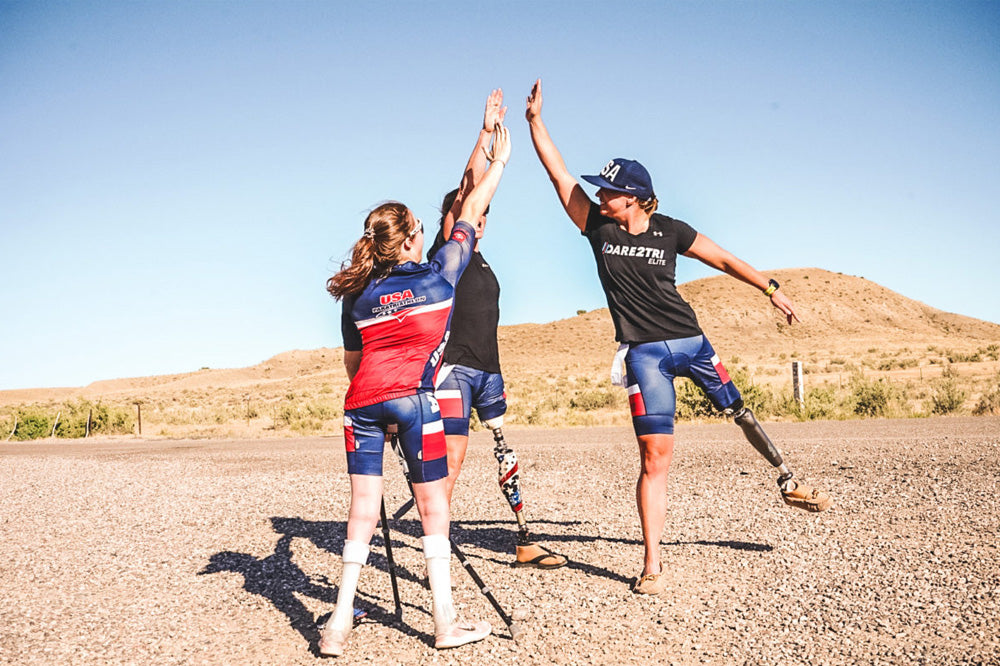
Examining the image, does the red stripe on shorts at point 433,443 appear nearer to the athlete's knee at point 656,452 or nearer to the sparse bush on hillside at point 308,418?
the athlete's knee at point 656,452

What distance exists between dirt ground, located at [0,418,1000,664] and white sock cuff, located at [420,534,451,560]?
491 millimetres

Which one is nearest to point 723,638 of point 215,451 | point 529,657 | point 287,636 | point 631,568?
point 529,657

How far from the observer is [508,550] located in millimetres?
6266

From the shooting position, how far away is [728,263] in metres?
5.26

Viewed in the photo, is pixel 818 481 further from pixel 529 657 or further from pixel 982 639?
pixel 529 657

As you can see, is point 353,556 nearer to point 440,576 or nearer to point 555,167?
point 440,576

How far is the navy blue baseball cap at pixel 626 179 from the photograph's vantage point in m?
4.91

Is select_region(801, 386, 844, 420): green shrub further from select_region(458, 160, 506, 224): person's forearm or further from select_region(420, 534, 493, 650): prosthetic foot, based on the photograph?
select_region(420, 534, 493, 650): prosthetic foot

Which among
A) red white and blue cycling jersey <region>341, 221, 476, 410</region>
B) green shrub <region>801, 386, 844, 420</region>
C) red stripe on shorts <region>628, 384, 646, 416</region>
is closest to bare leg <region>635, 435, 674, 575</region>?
red stripe on shorts <region>628, 384, 646, 416</region>

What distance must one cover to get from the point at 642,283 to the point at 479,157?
4.08 feet

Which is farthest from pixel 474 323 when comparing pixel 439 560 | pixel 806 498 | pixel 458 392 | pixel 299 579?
pixel 806 498

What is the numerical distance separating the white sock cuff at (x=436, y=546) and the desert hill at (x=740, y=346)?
39.0m

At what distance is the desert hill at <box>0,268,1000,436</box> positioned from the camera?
58156 millimetres

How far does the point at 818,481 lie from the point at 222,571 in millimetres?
6181
